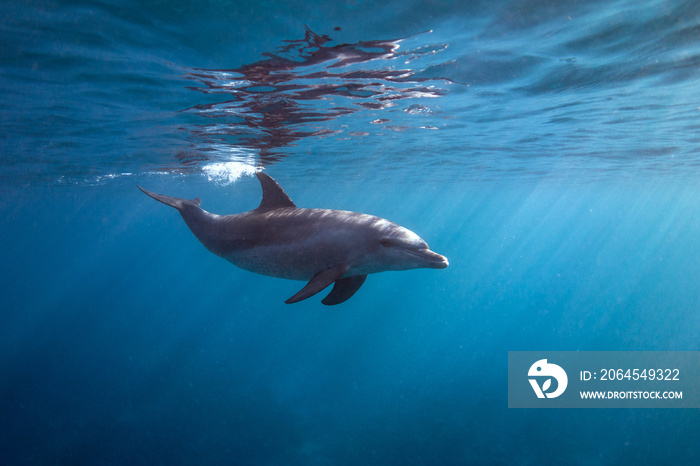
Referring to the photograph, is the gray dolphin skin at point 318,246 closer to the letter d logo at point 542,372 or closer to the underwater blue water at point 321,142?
the underwater blue water at point 321,142

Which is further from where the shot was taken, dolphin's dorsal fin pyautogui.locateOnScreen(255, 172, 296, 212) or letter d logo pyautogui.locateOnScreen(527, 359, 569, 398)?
letter d logo pyautogui.locateOnScreen(527, 359, 569, 398)

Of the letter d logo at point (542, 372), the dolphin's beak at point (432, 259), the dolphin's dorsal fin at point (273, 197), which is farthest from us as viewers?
the letter d logo at point (542, 372)

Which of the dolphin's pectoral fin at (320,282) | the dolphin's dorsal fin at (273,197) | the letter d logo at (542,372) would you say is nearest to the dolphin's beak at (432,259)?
the dolphin's pectoral fin at (320,282)

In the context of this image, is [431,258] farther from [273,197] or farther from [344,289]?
[273,197]

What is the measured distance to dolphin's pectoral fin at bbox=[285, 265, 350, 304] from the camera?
4.60 m

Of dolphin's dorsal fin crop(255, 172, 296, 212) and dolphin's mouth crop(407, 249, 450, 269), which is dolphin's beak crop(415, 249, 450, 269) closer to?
dolphin's mouth crop(407, 249, 450, 269)

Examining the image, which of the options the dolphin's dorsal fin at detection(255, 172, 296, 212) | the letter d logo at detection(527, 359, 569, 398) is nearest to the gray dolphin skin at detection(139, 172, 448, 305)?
the dolphin's dorsal fin at detection(255, 172, 296, 212)

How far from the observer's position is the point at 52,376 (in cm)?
2222

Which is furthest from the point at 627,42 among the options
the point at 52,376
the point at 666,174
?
the point at 52,376

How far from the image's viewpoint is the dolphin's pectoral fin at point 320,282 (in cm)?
460

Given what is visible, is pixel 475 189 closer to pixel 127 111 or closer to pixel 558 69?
pixel 558 69

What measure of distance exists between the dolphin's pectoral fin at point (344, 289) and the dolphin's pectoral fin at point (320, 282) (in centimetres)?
48

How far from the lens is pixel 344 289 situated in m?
5.77

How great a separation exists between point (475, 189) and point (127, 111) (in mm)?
34163
